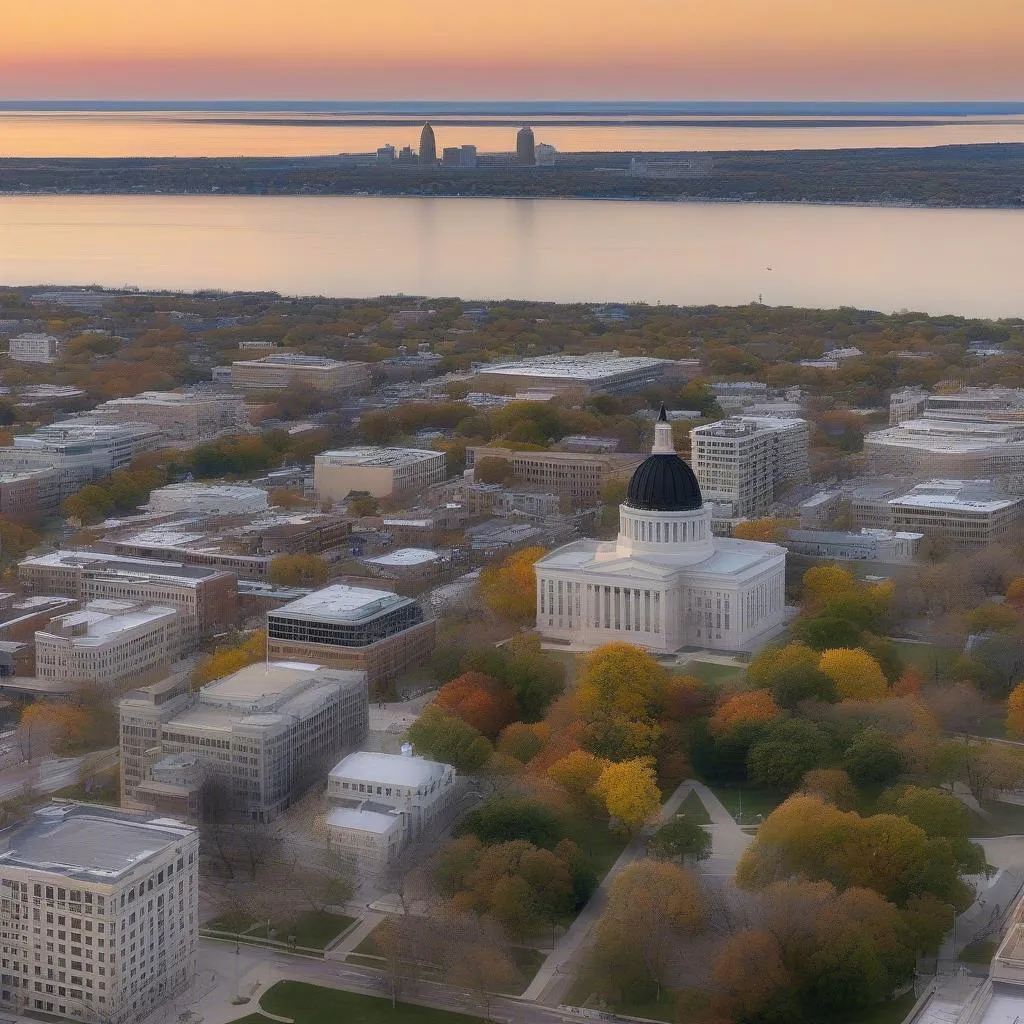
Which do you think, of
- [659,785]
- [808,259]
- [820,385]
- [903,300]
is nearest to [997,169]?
[808,259]

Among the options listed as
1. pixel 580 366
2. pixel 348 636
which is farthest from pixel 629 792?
pixel 580 366

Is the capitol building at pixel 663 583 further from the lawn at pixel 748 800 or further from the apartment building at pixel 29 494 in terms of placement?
the apartment building at pixel 29 494

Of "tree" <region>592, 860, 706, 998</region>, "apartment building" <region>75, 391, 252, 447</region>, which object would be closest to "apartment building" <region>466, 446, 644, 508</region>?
"apartment building" <region>75, 391, 252, 447</region>

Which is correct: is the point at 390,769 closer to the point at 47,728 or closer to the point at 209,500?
the point at 47,728

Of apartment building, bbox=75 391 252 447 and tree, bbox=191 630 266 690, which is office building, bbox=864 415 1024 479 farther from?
tree, bbox=191 630 266 690

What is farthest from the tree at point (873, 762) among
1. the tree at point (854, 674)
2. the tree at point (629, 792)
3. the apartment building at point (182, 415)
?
the apartment building at point (182, 415)

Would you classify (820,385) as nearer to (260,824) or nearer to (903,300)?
(903,300)
